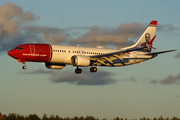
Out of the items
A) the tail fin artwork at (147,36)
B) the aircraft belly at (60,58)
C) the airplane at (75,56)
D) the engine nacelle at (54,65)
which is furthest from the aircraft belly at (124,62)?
the engine nacelle at (54,65)

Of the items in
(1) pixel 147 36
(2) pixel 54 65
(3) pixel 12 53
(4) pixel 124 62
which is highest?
(1) pixel 147 36

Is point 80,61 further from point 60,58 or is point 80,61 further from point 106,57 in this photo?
point 106,57

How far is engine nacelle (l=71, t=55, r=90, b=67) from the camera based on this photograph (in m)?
70.9

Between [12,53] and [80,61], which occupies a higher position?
[12,53]

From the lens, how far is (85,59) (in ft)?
235

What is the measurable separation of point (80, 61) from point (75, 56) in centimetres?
152

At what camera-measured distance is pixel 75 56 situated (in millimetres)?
71625

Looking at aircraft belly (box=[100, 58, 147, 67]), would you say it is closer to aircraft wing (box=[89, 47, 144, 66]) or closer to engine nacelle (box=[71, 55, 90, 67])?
aircraft wing (box=[89, 47, 144, 66])

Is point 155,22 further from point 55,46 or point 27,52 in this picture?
point 27,52

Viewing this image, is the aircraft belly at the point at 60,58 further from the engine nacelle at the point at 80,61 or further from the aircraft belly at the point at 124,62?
the aircraft belly at the point at 124,62

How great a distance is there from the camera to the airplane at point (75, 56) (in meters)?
68.8

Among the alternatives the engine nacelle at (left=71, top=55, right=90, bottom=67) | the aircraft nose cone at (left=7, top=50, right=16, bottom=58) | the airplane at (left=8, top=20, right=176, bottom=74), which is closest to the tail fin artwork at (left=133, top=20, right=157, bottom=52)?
the airplane at (left=8, top=20, right=176, bottom=74)

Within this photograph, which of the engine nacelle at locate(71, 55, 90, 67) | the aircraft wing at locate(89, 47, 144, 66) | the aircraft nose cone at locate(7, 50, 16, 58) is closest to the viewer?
the aircraft nose cone at locate(7, 50, 16, 58)

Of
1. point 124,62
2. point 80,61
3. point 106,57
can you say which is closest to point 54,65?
point 80,61
